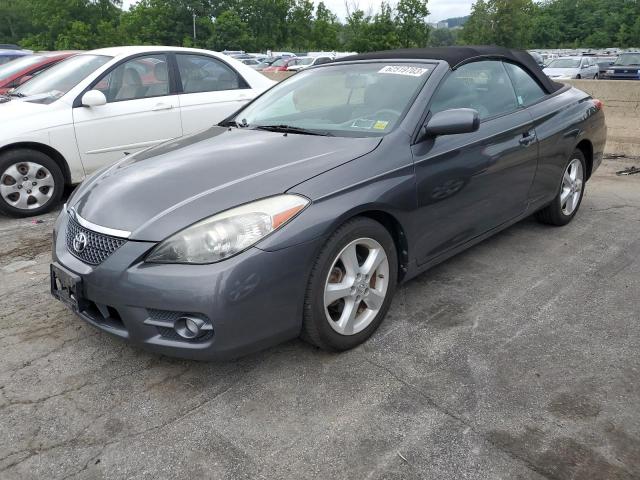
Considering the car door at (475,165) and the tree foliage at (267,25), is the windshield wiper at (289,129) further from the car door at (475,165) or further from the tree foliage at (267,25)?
the tree foliage at (267,25)

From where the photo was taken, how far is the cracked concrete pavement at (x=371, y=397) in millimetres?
2215

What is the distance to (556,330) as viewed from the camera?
10.5ft

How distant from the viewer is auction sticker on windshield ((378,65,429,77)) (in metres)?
3.54

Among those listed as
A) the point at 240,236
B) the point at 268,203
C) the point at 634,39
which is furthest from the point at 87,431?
the point at 634,39

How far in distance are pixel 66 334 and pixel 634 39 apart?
83.7 metres

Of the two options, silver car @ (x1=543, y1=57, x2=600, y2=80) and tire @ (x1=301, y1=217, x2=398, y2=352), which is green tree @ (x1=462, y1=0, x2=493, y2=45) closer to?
silver car @ (x1=543, y1=57, x2=600, y2=80)

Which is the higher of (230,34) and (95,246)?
(230,34)

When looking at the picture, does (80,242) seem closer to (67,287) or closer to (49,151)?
(67,287)

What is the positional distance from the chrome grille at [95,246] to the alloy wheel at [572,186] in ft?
12.0

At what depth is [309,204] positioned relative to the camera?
265cm

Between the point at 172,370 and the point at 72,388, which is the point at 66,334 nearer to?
the point at 72,388

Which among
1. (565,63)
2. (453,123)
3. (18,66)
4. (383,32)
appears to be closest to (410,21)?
(383,32)

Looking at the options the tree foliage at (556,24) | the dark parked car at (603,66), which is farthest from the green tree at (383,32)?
the tree foliage at (556,24)

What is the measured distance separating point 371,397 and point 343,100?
1.97m
